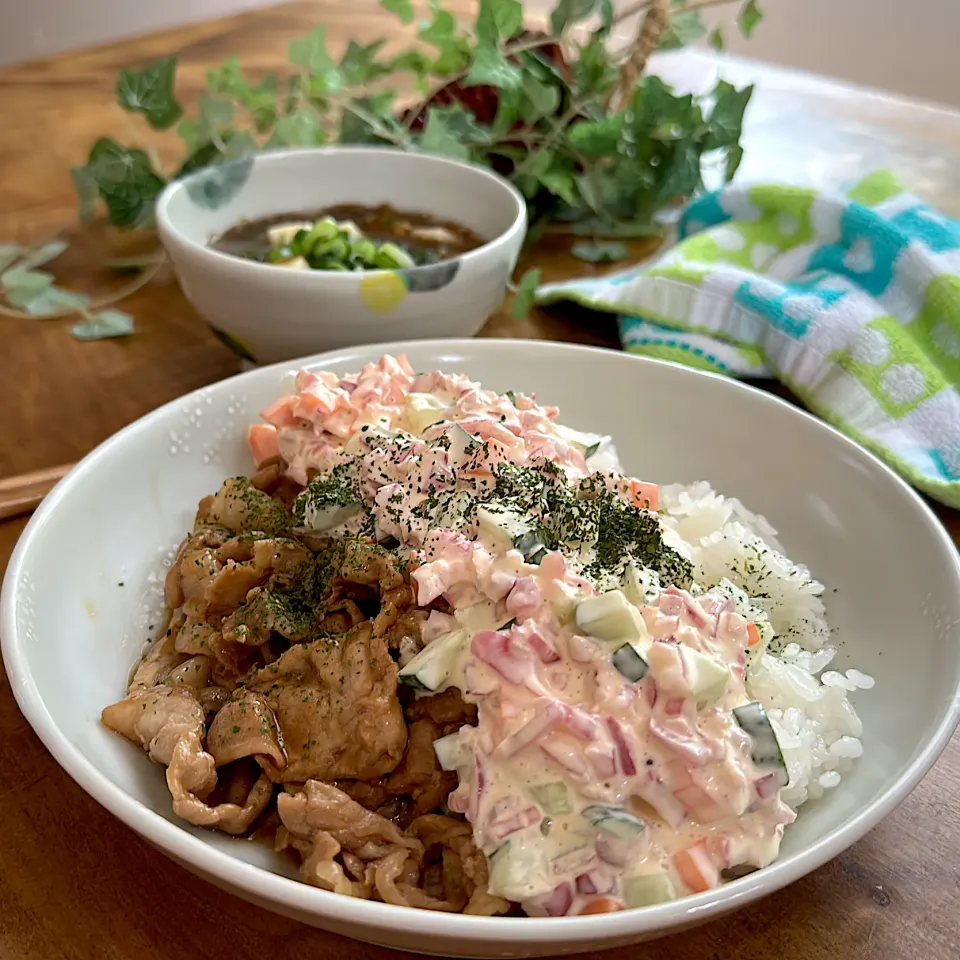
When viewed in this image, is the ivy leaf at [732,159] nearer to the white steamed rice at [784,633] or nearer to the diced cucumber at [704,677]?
the white steamed rice at [784,633]

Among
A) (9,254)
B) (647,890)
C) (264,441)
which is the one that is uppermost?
(647,890)

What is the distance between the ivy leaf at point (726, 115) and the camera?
242cm

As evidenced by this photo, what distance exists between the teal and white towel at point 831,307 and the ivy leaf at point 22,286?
1103 millimetres

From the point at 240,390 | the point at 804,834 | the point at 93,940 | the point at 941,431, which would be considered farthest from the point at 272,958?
the point at 941,431

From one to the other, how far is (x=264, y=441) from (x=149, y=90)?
126cm

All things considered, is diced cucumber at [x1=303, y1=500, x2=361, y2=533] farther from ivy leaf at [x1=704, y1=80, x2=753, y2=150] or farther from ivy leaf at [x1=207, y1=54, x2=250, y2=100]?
ivy leaf at [x1=207, y1=54, x2=250, y2=100]

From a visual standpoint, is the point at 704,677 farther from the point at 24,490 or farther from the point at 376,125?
the point at 376,125

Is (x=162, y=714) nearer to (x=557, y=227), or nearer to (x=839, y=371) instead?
(x=839, y=371)

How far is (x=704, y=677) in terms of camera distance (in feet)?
3.49

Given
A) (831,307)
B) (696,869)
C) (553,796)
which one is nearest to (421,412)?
(553,796)

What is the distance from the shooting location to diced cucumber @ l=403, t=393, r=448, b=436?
4.87 ft

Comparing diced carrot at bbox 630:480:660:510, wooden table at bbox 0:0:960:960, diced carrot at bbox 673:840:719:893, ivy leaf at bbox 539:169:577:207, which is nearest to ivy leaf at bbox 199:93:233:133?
wooden table at bbox 0:0:960:960

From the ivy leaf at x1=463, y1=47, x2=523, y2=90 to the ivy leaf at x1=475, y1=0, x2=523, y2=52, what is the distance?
0.02 m

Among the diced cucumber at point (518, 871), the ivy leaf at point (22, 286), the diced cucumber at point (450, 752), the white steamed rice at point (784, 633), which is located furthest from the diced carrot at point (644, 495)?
the ivy leaf at point (22, 286)
